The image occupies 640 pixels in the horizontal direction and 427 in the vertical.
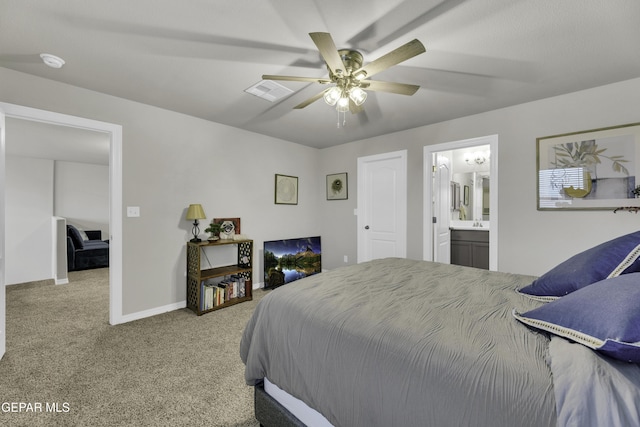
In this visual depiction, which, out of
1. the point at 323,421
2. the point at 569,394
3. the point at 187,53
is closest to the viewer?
the point at 569,394

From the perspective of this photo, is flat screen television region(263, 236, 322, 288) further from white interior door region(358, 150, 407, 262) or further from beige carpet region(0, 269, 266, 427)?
beige carpet region(0, 269, 266, 427)

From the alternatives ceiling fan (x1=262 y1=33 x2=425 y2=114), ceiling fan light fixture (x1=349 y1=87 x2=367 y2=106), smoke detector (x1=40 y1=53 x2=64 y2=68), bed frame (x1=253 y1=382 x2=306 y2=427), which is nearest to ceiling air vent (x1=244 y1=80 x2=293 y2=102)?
ceiling fan (x1=262 y1=33 x2=425 y2=114)

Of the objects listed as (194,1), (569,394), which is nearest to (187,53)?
(194,1)

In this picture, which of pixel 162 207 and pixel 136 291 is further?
pixel 162 207

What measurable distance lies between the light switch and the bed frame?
95.2 inches

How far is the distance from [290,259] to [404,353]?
3595mm

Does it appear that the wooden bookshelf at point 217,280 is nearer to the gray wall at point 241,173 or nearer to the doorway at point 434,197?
the gray wall at point 241,173

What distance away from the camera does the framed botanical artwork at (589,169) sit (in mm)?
2473

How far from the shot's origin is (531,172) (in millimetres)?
2949

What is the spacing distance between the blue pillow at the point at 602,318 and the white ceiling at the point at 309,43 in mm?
1595

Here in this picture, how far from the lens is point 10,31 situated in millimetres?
1820

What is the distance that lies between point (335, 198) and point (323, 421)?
12.5ft

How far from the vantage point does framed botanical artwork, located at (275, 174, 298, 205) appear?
443cm

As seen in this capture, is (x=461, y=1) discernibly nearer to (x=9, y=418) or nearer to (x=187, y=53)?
(x=187, y=53)
